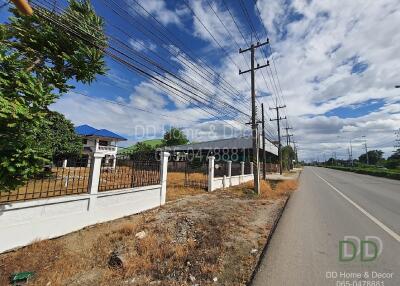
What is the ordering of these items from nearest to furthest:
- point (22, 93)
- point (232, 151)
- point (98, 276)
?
1. point (98, 276)
2. point (22, 93)
3. point (232, 151)

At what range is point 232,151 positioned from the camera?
4047cm

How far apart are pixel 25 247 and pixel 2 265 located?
76 centimetres

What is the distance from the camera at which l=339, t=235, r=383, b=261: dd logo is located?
4.81 m

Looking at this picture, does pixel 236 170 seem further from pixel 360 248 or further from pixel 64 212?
pixel 64 212

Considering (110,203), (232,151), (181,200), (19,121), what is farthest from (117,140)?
(19,121)

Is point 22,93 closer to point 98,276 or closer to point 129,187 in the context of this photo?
point 98,276

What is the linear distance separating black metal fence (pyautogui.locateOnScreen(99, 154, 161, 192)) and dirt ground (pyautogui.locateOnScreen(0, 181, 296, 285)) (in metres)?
1.36

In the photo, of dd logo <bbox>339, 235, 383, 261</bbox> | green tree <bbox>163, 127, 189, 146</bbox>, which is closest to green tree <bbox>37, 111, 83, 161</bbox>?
dd logo <bbox>339, 235, 383, 261</bbox>

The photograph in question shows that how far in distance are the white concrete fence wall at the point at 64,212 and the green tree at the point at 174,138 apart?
5320 cm

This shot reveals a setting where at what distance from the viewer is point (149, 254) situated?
5078 millimetres

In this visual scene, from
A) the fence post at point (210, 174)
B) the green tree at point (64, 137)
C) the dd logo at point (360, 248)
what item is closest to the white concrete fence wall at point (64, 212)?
the dd logo at point (360, 248)

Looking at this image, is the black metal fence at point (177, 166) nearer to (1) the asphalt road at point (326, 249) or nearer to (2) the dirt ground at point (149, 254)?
(1) the asphalt road at point (326, 249)

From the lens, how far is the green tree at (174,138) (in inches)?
2442

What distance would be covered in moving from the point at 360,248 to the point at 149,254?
4.56 meters
